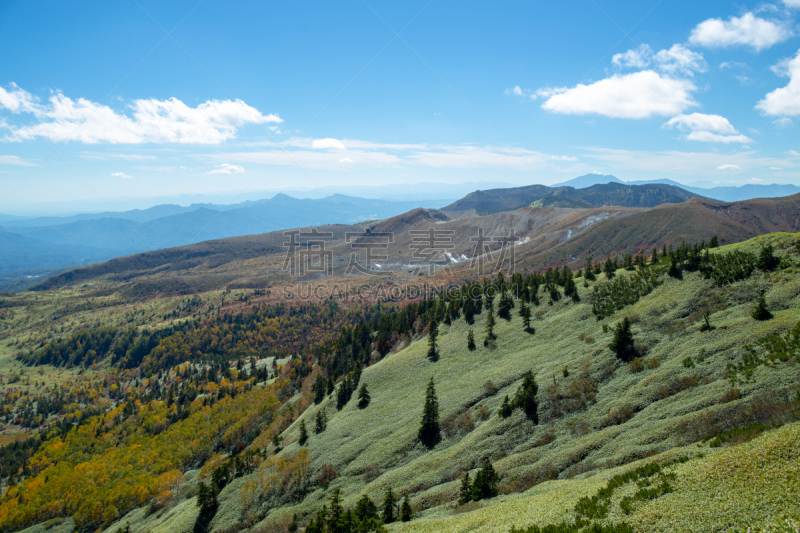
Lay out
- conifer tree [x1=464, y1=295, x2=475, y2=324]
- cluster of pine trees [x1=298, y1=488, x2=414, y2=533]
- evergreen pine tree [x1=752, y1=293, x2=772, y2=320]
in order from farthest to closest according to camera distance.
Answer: conifer tree [x1=464, y1=295, x2=475, y2=324]
evergreen pine tree [x1=752, y1=293, x2=772, y2=320]
cluster of pine trees [x1=298, y1=488, x2=414, y2=533]

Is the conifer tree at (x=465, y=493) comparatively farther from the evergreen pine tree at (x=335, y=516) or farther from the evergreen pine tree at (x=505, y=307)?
the evergreen pine tree at (x=505, y=307)

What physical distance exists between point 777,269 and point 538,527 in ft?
182

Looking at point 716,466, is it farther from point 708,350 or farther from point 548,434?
point 708,350

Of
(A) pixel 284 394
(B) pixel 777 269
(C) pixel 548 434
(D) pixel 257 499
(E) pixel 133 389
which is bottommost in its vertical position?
(E) pixel 133 389

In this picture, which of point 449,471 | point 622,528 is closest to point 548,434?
point 449,471

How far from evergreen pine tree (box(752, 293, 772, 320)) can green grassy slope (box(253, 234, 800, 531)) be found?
865 mm

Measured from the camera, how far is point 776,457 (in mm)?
21328

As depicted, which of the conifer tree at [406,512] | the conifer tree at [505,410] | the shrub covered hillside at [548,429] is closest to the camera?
the shrub covered hillside at [548,429]

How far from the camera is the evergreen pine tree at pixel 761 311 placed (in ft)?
138

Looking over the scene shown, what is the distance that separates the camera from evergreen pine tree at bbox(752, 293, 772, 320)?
42000mm

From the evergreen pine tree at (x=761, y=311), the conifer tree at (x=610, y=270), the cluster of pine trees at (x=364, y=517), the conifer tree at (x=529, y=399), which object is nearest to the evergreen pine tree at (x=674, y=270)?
the conifer tree at (x=610, y=270)

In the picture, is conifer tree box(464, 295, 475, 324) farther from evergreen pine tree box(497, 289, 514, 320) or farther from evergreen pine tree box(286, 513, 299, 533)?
evergreen pine tree box(286, 513, 299, 533)

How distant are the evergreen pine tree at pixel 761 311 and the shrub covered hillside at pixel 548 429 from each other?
0.16 metres

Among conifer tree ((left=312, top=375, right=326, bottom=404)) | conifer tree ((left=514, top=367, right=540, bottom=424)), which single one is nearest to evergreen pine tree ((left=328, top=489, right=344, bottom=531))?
conifer tree ((left=514, top=367, right=540, bottom=424))
